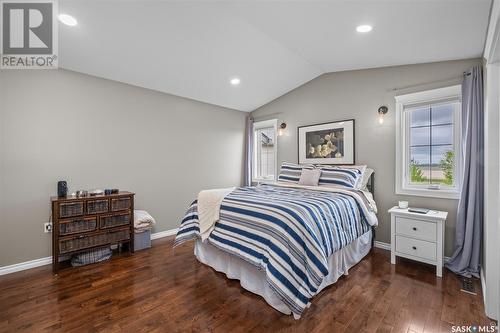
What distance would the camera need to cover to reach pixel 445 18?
201 cm

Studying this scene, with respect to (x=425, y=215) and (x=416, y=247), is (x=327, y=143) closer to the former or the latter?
(x=425, y=215)

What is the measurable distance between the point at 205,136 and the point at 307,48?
2377 mm

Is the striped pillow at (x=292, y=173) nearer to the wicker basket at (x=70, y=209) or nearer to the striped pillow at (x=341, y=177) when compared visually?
the striped pillow at (x=341, y=177)

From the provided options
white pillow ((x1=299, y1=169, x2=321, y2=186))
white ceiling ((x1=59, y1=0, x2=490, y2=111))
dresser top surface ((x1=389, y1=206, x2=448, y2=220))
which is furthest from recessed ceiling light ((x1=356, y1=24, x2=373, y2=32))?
dresser top surface ((x1=389, y1=206, x2=448, y2=220))

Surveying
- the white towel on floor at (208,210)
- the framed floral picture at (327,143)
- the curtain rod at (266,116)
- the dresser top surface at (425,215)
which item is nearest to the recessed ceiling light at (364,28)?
the framed floral picture at (327,143)

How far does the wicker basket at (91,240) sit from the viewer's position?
2.61 m

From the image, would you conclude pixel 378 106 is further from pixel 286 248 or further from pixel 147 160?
pixel 147 160

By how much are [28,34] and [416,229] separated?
4.58 meters

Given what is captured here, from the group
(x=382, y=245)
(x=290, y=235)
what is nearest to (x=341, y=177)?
(x=382, y=245)

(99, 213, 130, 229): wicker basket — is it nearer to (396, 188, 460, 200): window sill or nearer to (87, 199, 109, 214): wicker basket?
(87, 199, 109, 214): wicker basket

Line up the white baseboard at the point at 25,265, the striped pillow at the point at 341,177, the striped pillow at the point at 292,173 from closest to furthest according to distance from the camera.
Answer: the white baseboard at the point at 25,265 < the striped pillow at the point at 341,177 < the striped pillow at the point at 292,173

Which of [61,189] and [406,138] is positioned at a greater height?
[406,138]

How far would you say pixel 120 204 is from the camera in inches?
118

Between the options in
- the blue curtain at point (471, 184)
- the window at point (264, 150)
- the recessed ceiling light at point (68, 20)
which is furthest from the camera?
the window at point (264, 150)
